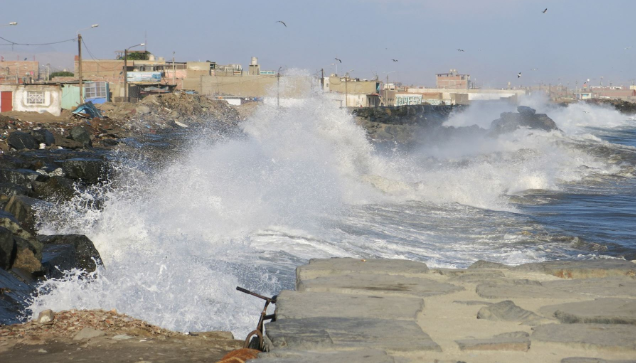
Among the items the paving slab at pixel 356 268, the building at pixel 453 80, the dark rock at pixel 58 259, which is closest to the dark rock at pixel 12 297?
the dark rock at pixel 58 259

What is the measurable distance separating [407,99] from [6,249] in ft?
305

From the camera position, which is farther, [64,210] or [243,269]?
[64,210]

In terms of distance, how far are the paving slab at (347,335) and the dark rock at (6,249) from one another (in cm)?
475

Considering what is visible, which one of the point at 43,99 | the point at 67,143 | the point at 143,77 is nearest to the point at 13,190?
the point at 67,143

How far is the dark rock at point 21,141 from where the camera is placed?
61.2 ft

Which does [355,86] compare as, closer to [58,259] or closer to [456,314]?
[58,259]

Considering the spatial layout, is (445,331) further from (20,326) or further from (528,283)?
(20,326)

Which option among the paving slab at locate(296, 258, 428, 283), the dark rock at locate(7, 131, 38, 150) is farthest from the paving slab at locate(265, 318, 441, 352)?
the dark rock at locate(7, 131, 38, 150)

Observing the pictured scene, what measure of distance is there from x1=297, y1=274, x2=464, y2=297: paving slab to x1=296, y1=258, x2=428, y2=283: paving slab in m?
0.11

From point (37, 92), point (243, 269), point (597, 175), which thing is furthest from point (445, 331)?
point (37, 92)

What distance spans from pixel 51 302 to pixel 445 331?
3.56m

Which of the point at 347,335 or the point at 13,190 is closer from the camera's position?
the point at 347,335

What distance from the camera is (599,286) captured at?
408cm

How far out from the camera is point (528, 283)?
13.6 ft
